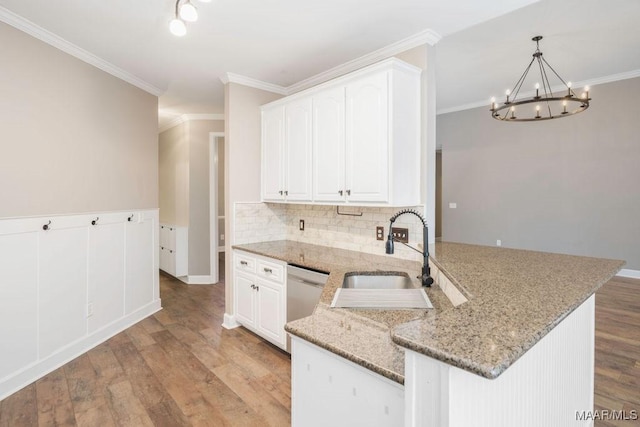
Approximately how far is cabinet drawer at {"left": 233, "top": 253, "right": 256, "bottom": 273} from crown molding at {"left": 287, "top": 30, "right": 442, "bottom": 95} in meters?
1.93

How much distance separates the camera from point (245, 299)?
3176 millimetres

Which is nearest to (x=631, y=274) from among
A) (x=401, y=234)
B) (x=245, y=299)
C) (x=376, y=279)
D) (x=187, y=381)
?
(x=401, y=234)

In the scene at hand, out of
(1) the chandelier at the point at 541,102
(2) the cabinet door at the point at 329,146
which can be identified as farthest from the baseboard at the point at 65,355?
(1) the chandelier at the point at 541,102

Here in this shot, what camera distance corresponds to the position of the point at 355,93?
2490 millimetres

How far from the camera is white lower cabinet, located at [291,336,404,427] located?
101 cm

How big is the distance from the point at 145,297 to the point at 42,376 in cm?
128

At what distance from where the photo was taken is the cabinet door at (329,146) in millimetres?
2619

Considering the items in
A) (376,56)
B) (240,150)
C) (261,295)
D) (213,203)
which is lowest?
(261,295)

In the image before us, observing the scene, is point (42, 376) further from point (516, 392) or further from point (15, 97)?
point (516, 392)

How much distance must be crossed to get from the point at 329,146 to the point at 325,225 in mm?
909

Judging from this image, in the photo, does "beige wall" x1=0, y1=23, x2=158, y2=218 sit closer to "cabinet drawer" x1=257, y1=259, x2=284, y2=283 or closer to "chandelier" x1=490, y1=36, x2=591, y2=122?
"cabinet drawer" x1=257, y1=259, x2=284, y2=283

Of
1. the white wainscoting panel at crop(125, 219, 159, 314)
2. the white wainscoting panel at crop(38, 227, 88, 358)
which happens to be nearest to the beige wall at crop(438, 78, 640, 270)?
the white wainscoting panel at crop(125, 219, 159, 314)

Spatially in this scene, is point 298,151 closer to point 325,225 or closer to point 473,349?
point 325,225

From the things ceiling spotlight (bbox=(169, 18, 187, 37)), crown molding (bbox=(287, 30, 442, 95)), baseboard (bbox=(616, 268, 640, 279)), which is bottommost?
Result: baseboard (bbox=(616, 268, 640, 279))
